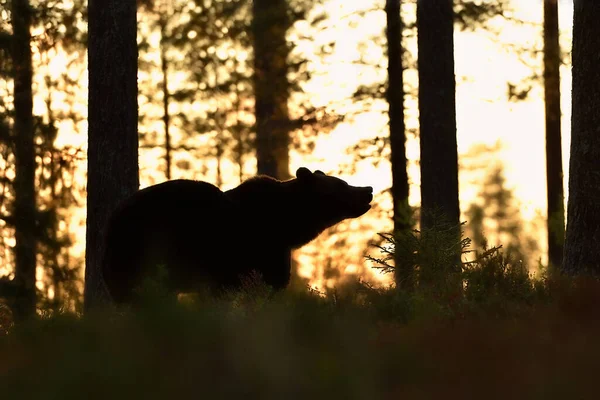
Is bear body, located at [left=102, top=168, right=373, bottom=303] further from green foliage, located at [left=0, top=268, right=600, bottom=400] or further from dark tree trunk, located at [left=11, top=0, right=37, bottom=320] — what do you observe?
dark tree trunk, located at [left=11, top=0, right=37, bottom=320]

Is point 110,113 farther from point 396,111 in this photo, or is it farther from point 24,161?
point 24,161

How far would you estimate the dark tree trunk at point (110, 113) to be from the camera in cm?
1384

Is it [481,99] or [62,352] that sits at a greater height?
[481,99]

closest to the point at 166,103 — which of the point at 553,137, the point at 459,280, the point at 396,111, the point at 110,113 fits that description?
the point at 396,111

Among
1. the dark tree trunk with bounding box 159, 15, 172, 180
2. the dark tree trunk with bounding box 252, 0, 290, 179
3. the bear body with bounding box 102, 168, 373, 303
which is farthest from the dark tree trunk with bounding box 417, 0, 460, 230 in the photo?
the dark tree trunk with bounding box 159, 15, 172, 180

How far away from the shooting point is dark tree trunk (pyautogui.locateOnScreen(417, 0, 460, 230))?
17.1 meters

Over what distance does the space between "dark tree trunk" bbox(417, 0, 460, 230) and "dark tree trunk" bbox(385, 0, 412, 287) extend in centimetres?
320

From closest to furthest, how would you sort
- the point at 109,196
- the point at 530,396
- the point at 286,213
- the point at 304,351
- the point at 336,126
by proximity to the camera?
the point at 530,396
the point at 304,351
the point at 286,213
the point at 109,196
the point at 336,126

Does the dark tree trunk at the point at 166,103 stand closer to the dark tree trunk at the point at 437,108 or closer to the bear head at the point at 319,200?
the dark tree trunk at the point at 437,108

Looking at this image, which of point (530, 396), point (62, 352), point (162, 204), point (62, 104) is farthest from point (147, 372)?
point (62, 104)

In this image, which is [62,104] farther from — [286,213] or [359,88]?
[286,213]

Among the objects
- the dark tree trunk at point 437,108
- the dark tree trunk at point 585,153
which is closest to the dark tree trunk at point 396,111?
the dark tree trunk at point 437,108

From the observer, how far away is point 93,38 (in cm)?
1405

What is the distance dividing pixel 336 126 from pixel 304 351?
17783 mm
